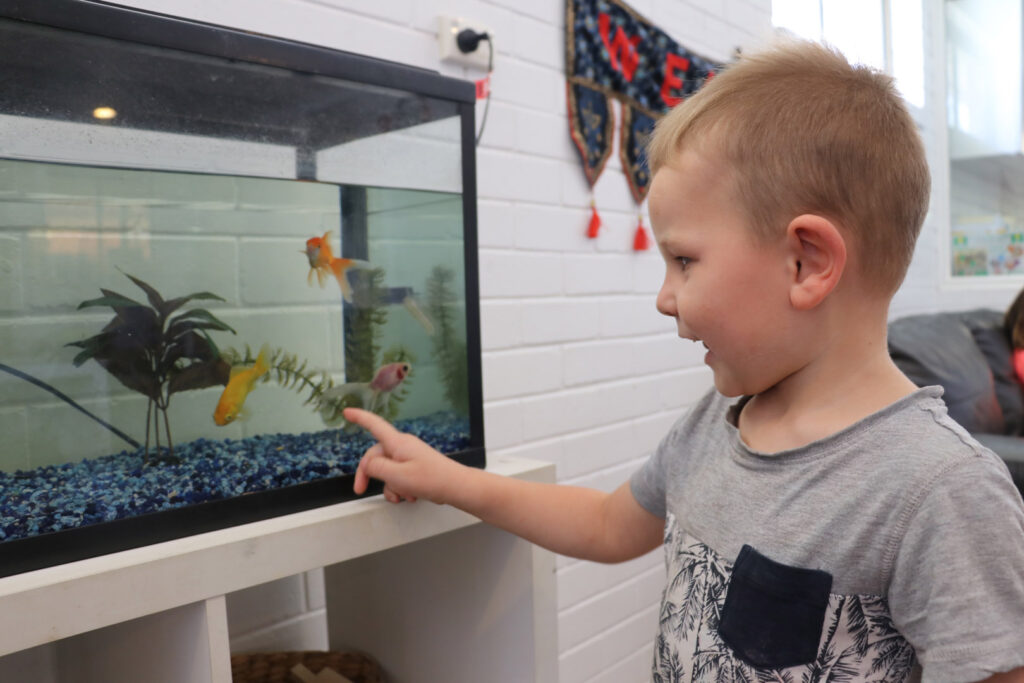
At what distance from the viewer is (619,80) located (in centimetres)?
182

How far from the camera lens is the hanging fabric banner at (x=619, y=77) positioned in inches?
66.9

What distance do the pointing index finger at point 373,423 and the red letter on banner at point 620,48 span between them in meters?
1.19

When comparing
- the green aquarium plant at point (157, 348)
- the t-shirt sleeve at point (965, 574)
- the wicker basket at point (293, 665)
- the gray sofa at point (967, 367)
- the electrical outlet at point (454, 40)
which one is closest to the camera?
the t-shirt sleeve at point (965, 574)

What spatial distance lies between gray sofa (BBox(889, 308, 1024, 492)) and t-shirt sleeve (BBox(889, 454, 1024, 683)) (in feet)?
4.46

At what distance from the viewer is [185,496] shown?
29.8 inches

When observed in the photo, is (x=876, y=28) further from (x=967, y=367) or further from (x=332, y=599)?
(x=332, y=599)

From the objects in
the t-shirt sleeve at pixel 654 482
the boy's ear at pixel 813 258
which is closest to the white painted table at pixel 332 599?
the t-shirt sleeve at pixel 654 482

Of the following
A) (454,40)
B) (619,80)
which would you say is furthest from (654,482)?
(619,80)

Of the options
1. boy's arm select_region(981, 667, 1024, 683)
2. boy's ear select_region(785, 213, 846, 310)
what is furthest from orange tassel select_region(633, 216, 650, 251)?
boy's arm select_region(981, 667, 1024, 683)

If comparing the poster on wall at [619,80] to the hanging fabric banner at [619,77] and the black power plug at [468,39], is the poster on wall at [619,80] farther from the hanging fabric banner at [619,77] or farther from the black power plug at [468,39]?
the black power plug at [468,39]

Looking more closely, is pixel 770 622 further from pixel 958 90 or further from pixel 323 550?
pixel 958 90

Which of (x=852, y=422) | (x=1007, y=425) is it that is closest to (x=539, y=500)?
(x=852, y=422)

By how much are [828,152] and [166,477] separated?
0.67 meters

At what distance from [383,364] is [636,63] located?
1.22 m
